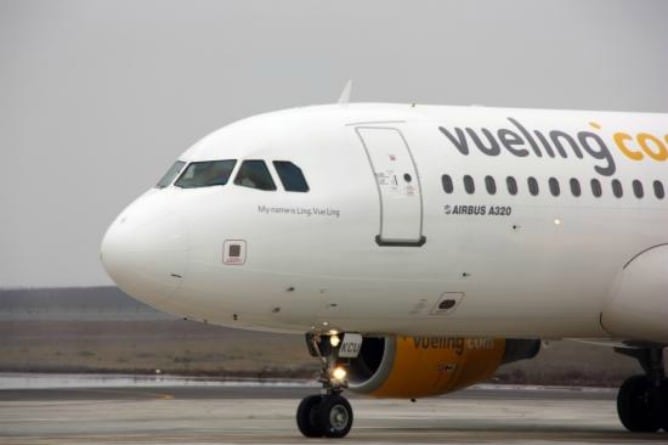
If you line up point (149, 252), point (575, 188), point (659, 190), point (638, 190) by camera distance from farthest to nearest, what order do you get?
point (659, 190)
point (638, 190)
point (575, 188)
point (149, 252)

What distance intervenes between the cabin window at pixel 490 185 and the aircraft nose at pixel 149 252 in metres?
4.48

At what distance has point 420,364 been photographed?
30.9 m

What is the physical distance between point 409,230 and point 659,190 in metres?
4.34

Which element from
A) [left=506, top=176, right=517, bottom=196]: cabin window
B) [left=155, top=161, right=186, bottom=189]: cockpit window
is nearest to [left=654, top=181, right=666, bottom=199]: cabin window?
[left=506, top=176, right=517, bottom=196]: cabin window

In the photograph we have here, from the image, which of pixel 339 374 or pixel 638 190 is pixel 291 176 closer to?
pixel 339 374

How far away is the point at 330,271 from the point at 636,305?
4656mm

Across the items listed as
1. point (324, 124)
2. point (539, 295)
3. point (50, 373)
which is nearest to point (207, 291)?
point (324, 124)

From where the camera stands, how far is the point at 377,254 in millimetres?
28125

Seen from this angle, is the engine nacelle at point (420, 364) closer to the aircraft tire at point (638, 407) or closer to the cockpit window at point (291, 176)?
the aircraft tire at point (638, 407)

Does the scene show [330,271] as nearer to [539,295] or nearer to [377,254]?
[377,254]

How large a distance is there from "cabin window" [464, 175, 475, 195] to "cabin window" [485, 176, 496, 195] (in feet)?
0.76

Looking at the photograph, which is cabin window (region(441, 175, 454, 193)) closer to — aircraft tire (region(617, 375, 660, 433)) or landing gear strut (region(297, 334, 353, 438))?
landing gear strut (region(297, 334, 353, 438))

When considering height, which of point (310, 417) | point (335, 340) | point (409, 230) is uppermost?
point (409, 230)

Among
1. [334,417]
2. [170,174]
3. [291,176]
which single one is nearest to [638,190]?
[291,176]
